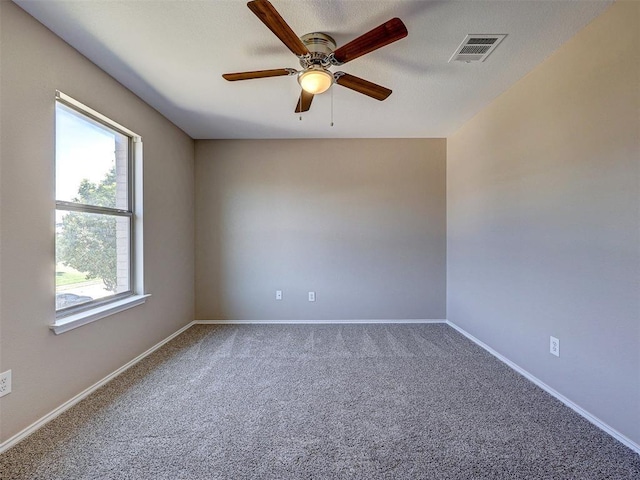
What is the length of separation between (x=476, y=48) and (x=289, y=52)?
1.28m

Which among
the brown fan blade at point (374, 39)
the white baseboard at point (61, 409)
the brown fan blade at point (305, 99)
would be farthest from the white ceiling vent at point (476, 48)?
the white baseboard at point (61, 409)

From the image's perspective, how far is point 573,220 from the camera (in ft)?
6.15

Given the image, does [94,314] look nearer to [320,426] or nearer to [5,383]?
[5,383]

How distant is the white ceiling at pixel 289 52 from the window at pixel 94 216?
0.48 m

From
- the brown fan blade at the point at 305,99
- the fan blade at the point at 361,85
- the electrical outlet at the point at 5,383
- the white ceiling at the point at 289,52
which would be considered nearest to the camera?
the electrical outlet at the point at 5,383

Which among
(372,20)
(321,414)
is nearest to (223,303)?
(321,414)

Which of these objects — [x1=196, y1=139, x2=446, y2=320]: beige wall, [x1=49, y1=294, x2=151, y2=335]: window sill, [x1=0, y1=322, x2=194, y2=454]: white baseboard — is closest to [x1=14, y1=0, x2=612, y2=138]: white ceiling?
[x1=196, y1=139, x2=446, y2=320]: beige wall

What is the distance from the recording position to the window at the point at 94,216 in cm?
192

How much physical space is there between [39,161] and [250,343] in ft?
7.47

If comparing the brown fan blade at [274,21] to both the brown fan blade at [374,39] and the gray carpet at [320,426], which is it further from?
the gray carpet at [320,426]

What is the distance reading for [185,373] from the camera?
2.36 m

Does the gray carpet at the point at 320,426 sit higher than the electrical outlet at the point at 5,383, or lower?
lower

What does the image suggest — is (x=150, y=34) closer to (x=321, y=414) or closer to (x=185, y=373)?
(x=185, y=373)

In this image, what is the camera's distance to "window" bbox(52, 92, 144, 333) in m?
1.92
